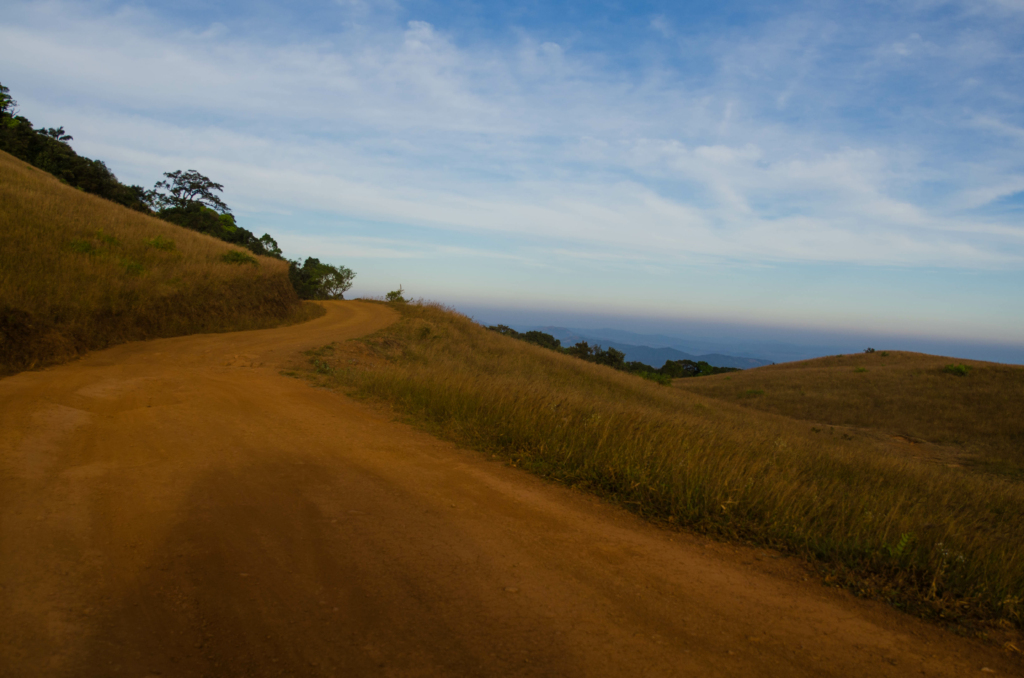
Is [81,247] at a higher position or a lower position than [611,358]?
higher

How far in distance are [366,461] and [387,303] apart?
26440mm

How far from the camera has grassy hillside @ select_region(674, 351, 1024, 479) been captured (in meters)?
19.9

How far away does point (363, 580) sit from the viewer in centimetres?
313

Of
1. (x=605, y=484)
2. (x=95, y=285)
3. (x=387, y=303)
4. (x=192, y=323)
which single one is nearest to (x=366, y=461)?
(x=605, y=484)

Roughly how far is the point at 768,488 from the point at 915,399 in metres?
28.6

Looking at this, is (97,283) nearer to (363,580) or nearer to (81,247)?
(81,247)

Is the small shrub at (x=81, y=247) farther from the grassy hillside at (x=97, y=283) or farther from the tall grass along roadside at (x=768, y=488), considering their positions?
the tall grass along roadside at (x=768, y=488)

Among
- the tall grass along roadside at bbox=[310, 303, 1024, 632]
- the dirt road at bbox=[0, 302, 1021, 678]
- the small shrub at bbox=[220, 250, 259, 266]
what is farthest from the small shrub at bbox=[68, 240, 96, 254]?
the dirt road at bbox=[0, 302, 1021, 678]

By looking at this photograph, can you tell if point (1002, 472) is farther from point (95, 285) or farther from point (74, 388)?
point (95, 285)

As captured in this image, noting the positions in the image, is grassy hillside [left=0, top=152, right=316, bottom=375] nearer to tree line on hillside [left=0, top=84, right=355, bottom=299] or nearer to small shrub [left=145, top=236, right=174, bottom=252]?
small shrub [left=145, top=236, right=174, bottom=252]

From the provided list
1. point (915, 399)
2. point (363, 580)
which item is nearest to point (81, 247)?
point (363, 580)

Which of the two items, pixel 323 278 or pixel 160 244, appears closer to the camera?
pixel 160 244

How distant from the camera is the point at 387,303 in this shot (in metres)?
30.8

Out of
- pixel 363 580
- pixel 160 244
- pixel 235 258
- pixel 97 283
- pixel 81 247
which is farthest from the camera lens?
pixel 235 258
